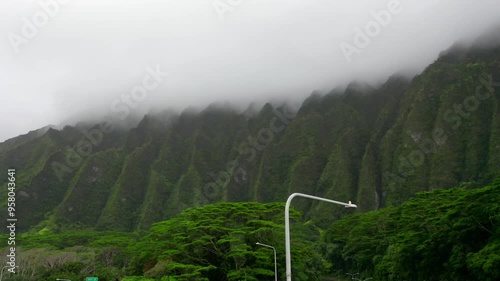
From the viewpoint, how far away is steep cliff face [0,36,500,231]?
412ft

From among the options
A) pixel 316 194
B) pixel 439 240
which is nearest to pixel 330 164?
pixel 316 194

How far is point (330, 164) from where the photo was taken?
516 feet

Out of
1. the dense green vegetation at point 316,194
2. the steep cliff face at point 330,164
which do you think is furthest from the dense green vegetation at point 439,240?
the steep cliff face at point 330,164

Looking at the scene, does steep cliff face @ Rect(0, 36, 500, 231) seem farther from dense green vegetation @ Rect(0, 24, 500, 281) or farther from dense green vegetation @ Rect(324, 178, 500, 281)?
dense green vegetation @ Rect(324, 178, 500, 281)

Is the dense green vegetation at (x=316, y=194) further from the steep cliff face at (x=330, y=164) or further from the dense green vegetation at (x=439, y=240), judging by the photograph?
the steep cliff face at (x=330, y=164)

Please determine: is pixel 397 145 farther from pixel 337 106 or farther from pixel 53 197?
pixel 53 197

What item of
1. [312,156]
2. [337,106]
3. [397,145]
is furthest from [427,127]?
[337,106]

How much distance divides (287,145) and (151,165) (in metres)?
61.2

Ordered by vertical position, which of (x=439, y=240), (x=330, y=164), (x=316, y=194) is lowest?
(x=316, y=194)

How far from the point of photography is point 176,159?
655 ft

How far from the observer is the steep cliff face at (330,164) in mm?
125625

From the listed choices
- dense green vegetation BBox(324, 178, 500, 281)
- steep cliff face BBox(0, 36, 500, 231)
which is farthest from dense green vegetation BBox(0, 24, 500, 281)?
steep cliff face BBox(0, 36, 500, 231)

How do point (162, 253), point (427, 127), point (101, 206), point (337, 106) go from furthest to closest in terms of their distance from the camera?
point (337, 106) < point (101, 206) < point (427, 127) < point (162, 253)

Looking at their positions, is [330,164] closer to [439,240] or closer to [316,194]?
[316,194]
